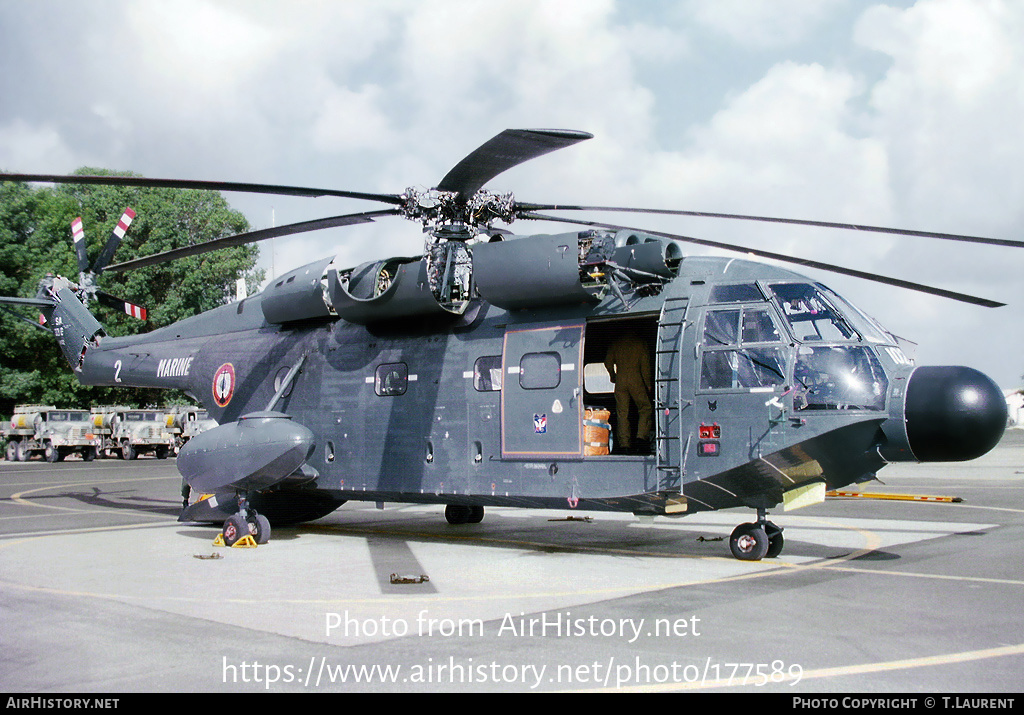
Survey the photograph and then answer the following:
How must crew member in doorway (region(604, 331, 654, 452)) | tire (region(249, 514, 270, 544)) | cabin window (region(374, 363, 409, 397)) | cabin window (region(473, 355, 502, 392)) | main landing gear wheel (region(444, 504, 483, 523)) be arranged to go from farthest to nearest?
1. main landing gear wheel (region(444, 504, 483, 523))
2. cabin window (region(374, 363, 409, 397))
3. tire (region(249, 514, 270, 544))
4. cabin window (region(473, 355, 502, 392))
5. crew member in doorway (region(604, 331, 654, 452))

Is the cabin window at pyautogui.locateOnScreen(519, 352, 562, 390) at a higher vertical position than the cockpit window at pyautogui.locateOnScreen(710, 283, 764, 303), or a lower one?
lower

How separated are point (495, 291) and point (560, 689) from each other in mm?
6877

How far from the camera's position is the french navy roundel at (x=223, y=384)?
1503 cm

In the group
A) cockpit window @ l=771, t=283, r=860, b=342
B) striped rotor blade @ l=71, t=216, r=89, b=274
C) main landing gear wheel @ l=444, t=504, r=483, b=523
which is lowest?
main landing gear wheel @ l=444, t=504, r=483, b=523

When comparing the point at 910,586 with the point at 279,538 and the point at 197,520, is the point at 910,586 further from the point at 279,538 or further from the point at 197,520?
the point at 197,520

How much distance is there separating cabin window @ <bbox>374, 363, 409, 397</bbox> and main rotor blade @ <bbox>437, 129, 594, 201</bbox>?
2898 mm

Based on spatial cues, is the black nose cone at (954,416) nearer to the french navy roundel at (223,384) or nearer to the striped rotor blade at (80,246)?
the french navy roundel at (223,384)

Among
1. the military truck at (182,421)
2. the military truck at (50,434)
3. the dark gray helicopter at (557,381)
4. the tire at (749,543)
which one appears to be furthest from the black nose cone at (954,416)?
the military truck at (50,434)

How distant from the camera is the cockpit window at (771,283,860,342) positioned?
32.5 ft

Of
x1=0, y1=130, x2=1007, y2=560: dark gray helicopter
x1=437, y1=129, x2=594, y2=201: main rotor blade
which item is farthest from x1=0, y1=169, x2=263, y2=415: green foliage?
x1=437, y1=129, x2=594, y2=201: main rotor blade

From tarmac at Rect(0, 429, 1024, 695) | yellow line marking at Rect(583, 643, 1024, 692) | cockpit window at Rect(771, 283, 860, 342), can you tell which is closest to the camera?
yellow line marking at Rect(583, 643, 1024, 692)

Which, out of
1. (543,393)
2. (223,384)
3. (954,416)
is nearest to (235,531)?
(223,384)

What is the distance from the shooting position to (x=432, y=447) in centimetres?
1220

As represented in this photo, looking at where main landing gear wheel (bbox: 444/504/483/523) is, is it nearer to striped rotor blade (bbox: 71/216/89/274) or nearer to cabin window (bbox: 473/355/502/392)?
cabin window (bbox: 473/355/502/392)
